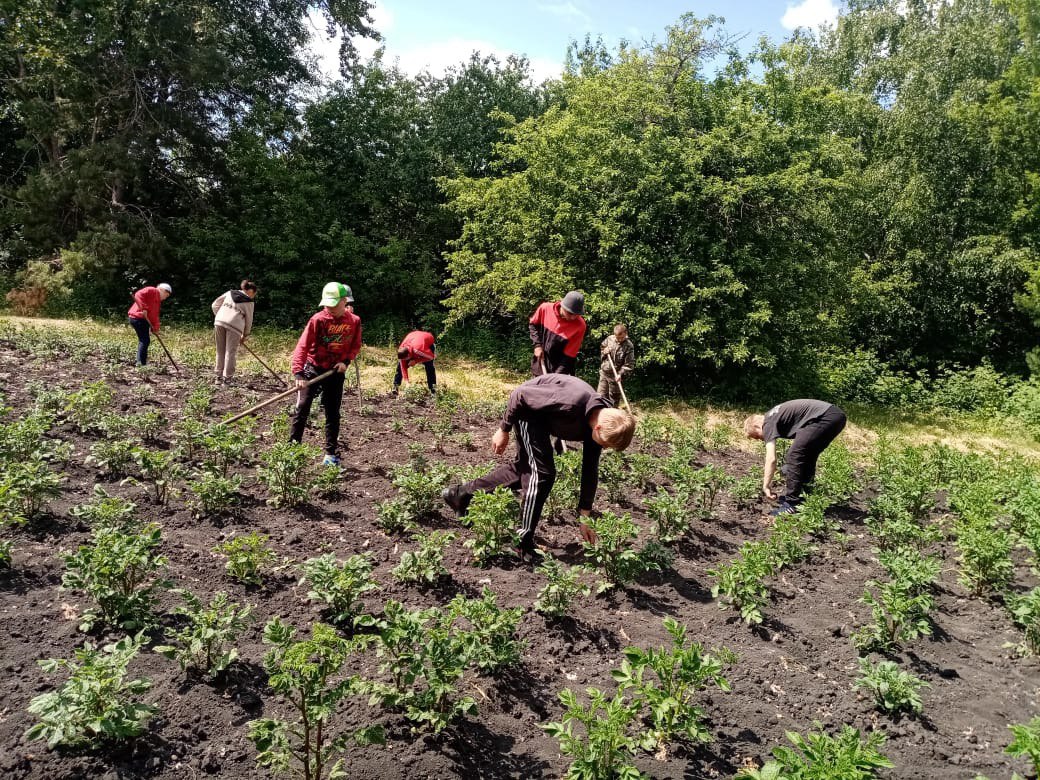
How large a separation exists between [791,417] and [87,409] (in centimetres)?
695

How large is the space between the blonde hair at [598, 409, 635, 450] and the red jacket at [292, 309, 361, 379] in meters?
3.18

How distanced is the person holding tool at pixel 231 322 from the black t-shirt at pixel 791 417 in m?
6.89

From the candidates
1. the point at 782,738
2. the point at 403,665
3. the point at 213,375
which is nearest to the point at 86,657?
the point at 403,665

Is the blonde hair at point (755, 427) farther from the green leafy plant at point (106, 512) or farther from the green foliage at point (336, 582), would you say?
the green leafy plant at point (106, 512)

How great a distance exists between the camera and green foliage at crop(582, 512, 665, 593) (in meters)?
4.12

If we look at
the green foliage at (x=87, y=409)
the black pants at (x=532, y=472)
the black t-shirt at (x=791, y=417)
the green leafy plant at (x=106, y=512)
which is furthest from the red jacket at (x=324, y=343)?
the black t-shirt at (x=791, y=417)

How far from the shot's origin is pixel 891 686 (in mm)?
3219

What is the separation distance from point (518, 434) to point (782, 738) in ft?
7.86

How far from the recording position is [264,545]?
4332mm

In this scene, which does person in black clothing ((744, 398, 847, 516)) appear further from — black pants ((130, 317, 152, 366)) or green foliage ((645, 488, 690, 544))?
black pants ((130, 317, 152, 366))

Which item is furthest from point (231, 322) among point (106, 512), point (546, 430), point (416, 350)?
point (546, 430)

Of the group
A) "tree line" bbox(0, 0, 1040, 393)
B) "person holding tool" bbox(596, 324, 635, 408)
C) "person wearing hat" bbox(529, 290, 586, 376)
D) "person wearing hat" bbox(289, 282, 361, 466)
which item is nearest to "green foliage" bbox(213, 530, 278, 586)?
"person wearing hat" bbox(289, 282, 361, 466)

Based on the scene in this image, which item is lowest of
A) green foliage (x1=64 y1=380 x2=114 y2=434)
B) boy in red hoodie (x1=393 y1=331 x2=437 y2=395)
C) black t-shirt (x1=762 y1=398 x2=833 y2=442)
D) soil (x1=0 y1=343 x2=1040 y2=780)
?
soil (x1=0 y1=343 x2=1040 y2=780)

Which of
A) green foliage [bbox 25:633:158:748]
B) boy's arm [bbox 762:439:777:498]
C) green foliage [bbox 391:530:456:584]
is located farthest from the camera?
boy's arm [bbox 762:439:777:498]
